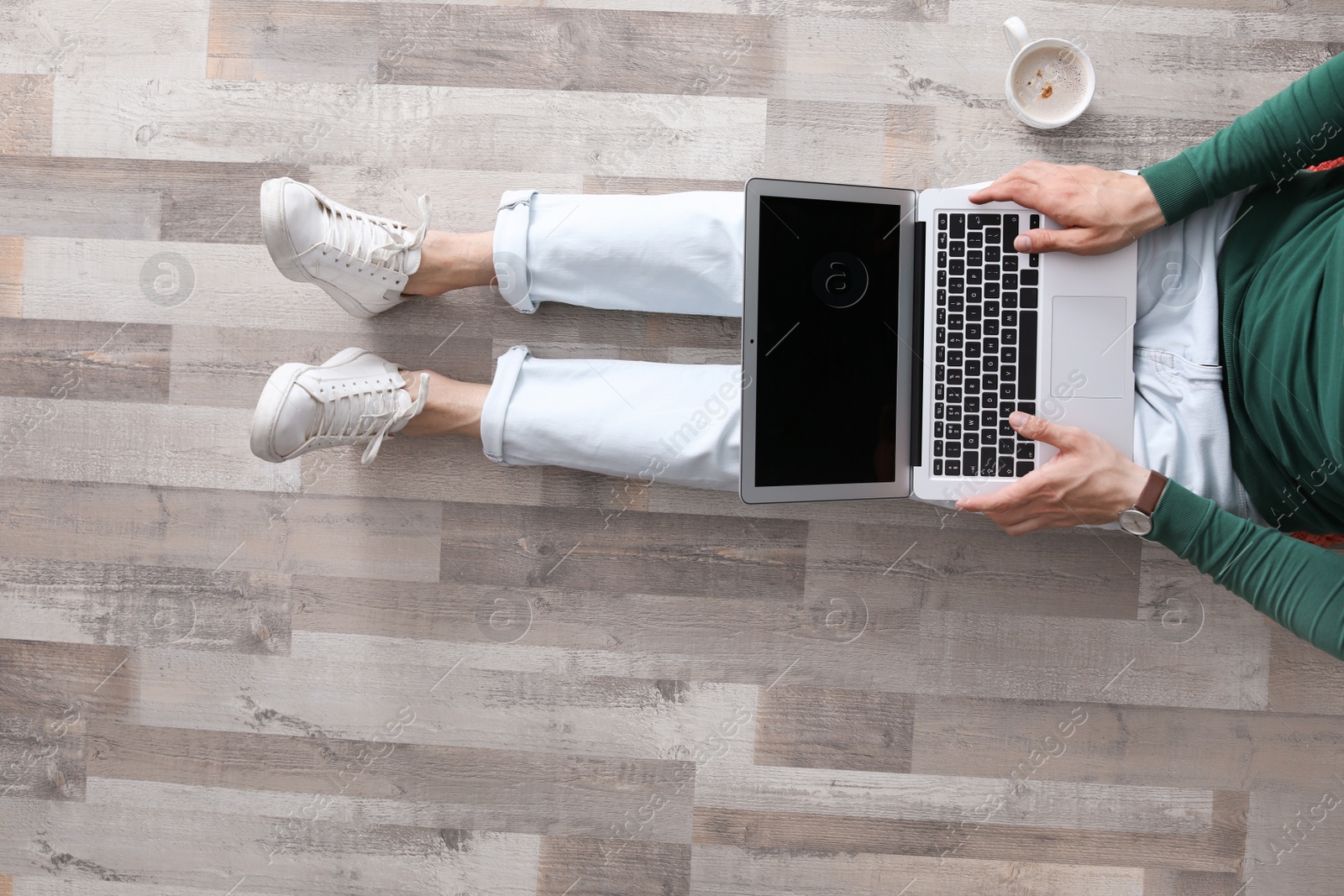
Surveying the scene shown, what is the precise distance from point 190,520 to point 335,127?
0.72m

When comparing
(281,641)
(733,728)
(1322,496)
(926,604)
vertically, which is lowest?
(733,728)

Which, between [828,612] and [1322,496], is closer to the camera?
[1322,496]

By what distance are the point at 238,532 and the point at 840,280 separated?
1.09m

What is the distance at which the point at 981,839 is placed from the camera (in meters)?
1.30

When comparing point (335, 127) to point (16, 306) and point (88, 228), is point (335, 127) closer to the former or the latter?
point (88, 228)

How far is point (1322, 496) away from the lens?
3.12 ft

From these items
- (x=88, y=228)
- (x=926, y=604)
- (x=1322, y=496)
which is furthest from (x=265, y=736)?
(x=1322, y=496)

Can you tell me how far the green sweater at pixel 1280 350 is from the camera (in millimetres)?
880

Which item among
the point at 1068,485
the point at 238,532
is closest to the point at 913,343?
the point at 1068,485

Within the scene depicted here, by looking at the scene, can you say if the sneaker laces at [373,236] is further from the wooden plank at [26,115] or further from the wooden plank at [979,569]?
the wooden plank at [979,569]

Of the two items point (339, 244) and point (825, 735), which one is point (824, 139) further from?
point (825, 735)

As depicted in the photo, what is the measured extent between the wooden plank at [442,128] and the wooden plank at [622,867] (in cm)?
116

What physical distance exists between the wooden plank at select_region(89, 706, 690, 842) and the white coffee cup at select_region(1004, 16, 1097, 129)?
1.24 meters

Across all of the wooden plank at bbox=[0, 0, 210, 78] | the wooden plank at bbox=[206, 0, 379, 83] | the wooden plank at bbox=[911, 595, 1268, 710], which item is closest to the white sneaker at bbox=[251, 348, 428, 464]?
the wooden plank at bbox=[206, 0, 379, 83]
